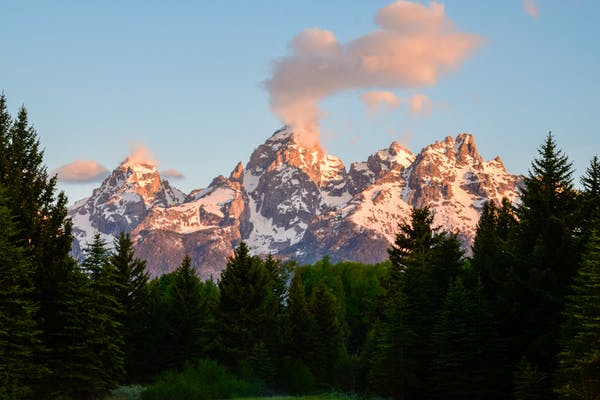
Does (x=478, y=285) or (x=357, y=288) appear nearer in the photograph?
(x=478, y=285)

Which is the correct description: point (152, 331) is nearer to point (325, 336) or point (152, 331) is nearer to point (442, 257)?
point (325, 336)

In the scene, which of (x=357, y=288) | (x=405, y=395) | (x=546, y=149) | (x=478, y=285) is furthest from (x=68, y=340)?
(x=357, y=288)

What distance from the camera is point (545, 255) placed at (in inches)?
1623

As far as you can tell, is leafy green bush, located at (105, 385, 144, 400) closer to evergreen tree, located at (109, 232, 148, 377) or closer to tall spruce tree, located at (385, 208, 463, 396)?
evergreen tree, located at (109, 232, 148, 377)

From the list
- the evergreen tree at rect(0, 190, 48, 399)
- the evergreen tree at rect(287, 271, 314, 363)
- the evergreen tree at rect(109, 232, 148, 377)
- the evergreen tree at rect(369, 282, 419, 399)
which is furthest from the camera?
the evergreen tree at rect(287, 271, 314, 363)

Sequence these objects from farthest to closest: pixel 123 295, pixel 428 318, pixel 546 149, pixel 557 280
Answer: pixel 123 295
pixel 428 318
pixel 546 149
pixel 557 280

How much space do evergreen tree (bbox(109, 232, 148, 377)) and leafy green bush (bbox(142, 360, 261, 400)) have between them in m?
17.3

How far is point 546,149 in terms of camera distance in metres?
44.4

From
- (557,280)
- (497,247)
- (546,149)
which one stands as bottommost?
(557,280)

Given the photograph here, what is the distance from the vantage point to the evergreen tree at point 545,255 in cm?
3962

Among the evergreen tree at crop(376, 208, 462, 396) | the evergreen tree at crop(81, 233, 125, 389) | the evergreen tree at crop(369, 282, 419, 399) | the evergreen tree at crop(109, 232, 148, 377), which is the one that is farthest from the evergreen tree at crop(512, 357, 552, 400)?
the evergreen tree at crop(109, 232, 148, 377)

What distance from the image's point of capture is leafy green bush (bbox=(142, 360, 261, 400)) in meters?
41.0

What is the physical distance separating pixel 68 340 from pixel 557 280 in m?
26.6

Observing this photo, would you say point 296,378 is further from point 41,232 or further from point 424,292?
point 41,232
